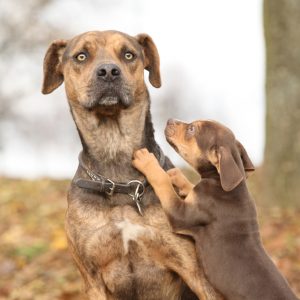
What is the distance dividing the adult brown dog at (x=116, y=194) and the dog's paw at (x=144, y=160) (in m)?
0.08

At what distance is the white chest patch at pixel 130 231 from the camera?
5.85 metres

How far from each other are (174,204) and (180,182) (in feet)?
1.97

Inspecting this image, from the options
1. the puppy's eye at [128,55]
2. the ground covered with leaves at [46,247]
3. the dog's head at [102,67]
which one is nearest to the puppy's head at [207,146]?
the dog's head at [102,67]

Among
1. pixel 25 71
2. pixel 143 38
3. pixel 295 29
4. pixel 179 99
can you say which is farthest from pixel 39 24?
pixel 143 38

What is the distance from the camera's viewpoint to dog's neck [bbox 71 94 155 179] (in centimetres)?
625

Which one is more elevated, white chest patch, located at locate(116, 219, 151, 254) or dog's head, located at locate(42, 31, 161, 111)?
dog's head, located at locate(42, 31, 161, 111)

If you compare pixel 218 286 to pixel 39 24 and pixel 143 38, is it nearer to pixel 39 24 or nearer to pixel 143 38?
pixel 143 38

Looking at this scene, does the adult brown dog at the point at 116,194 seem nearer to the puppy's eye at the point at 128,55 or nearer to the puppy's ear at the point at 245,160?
the puppy's eye at the point at 128,55

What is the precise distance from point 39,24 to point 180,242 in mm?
20472

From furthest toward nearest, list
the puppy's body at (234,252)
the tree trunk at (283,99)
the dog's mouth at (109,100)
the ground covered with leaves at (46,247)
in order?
the tree trunk at (283,99) < the ground covered with leaves at (46,247) < the dog's mouth at (109,100) < the puppy's body at (234,252)

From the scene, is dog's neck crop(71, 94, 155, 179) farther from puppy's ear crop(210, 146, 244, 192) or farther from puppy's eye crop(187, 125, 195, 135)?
puppy's ear crop(210, 146, 244, 192)

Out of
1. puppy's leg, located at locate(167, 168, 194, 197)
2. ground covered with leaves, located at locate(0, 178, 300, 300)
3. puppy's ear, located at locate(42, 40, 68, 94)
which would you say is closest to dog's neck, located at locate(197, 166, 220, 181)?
puppy's leg, located at locate(167, 168, 194, 197)

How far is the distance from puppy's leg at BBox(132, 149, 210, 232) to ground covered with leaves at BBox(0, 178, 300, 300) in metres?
3.19

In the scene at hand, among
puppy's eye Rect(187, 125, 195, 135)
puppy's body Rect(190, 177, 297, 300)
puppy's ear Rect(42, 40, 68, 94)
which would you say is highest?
puppy's ear Rect(42, 40, 68, 94)
